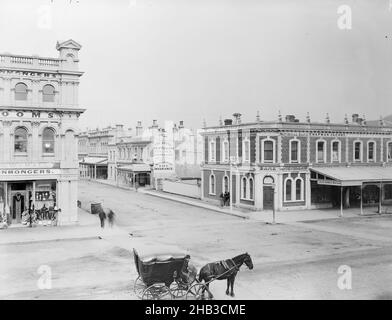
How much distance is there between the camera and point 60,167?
92.1 ft

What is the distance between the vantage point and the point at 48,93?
28.0m

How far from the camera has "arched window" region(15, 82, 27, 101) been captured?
1073 inches

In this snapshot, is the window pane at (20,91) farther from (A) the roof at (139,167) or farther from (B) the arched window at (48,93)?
(A) the roof at (139,167)

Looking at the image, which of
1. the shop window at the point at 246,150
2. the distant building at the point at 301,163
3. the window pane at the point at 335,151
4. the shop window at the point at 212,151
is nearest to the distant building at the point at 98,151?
the shop window at the point at 212,151

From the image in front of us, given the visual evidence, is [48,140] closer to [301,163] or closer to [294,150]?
[294,150]

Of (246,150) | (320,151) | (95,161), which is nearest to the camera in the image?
(246,150)

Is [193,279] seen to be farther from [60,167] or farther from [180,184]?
[180,184]

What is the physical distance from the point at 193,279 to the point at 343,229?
1661 centimetres

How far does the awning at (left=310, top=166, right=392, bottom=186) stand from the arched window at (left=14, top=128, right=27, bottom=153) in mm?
21658

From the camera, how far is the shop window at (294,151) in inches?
1399

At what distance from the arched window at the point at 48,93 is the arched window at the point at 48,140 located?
1.89m

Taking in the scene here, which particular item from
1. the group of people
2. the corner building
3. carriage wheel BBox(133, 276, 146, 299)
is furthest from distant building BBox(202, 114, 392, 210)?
carriage wheel BBox(133, 276, 146, 299)

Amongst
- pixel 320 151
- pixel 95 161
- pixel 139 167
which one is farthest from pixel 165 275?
pixel 95 161

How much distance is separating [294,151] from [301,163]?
3.70 feet
